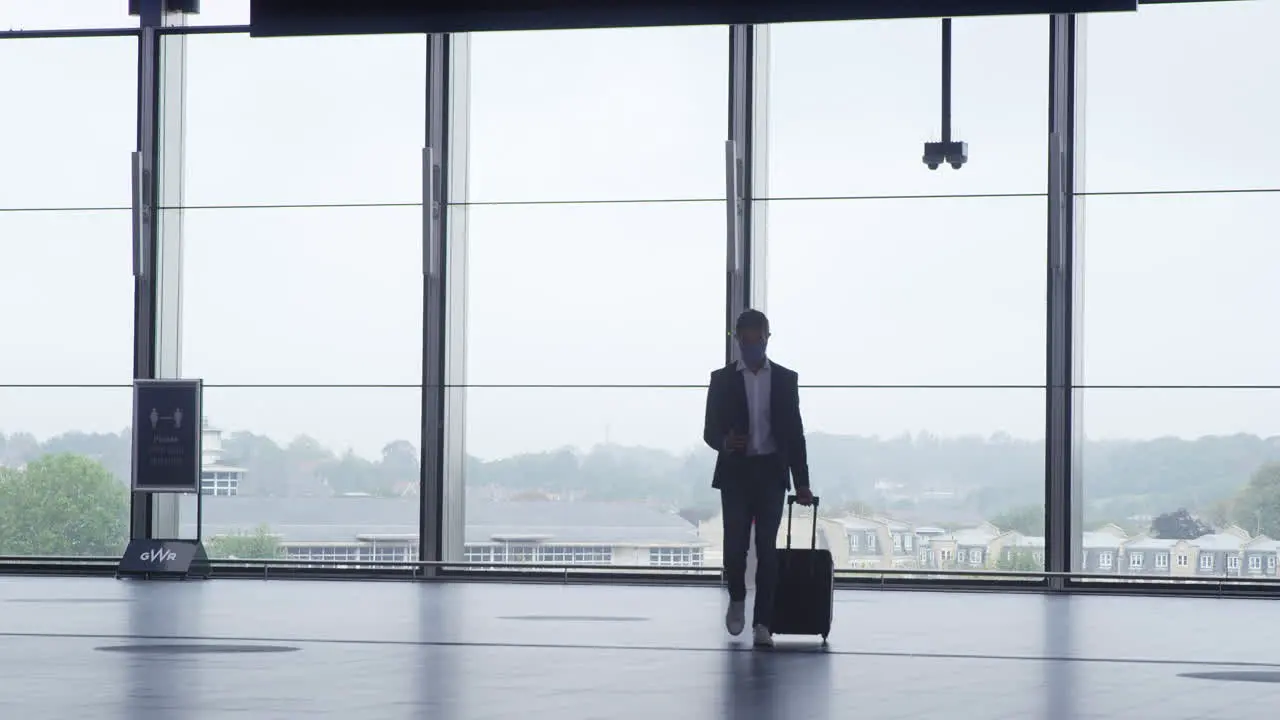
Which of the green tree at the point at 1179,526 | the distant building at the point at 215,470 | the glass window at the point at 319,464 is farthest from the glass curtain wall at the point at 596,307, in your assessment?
the green tree at the point at 1179,526

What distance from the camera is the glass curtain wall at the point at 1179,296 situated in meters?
14.6

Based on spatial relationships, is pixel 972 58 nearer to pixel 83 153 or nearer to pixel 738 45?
pixel 738 45

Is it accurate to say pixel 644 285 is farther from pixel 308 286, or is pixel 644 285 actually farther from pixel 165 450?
pixel 165 450

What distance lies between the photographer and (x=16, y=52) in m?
17.1

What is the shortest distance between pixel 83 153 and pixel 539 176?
4055 millimetres

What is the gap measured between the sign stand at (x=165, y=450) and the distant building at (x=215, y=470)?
21.0 inches

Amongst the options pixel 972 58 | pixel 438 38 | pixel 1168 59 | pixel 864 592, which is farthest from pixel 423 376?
pixel 1168 59

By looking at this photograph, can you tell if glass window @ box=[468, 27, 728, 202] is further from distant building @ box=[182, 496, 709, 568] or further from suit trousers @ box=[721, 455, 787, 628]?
suit trousers @ box=[721, 455, 787, 628]

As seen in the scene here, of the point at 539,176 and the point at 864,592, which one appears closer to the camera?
the point at 864,592

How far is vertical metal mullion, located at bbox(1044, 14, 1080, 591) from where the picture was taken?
1462 cm

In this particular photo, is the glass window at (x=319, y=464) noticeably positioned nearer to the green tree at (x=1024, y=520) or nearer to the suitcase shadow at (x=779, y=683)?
the green tree at (x=1024, y=520)

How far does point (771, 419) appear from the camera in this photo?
27.9 feet

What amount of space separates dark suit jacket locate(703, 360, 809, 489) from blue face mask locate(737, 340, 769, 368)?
67mm

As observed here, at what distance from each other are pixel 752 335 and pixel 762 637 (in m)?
1.31
